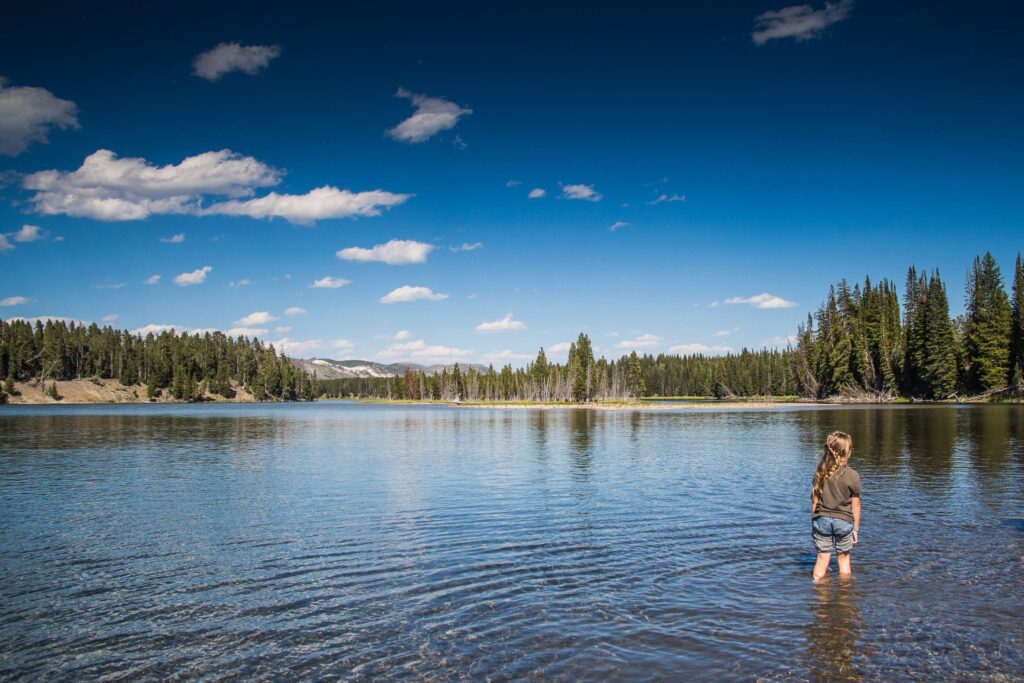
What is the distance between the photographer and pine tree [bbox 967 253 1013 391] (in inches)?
4594

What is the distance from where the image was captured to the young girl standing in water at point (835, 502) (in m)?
13.7

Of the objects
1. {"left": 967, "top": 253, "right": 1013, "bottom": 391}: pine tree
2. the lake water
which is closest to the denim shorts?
the lake water

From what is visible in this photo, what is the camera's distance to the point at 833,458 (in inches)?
548

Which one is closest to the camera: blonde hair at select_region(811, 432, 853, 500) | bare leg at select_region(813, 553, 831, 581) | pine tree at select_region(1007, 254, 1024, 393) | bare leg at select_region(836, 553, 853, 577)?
blonde hair at select_region(811, 432, 853, 500)

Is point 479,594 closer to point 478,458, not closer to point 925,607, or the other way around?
point 925,607

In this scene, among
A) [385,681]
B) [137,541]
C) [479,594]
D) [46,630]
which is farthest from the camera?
[137,541]

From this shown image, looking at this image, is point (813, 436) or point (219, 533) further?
point (813, 436)

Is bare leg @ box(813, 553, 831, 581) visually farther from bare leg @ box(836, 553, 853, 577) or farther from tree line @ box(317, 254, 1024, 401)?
tree line @ box(317, 254, 1024, 401)

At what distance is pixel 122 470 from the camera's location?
3772cm

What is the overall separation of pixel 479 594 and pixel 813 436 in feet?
164

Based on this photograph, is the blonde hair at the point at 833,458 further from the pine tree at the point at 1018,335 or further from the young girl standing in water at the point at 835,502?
the pine tree at the point at 1018,335

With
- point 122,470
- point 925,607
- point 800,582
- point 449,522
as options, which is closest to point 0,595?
point 449,522

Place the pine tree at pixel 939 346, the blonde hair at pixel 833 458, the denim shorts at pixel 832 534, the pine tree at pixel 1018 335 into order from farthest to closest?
the pine tree at pixel 939 346 < the pine tree at pixel 1018 335 < the denim shorts at pixel 832 534 < the blonde hair at pixel 833 458

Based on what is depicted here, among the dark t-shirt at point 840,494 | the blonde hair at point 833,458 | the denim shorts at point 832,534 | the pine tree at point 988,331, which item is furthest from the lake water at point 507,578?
the pine tree at point 988,331
